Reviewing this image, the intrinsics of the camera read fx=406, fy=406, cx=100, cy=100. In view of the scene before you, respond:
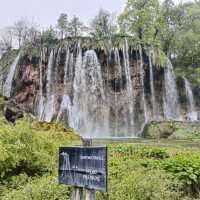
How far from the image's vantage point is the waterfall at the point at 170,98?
3550cm

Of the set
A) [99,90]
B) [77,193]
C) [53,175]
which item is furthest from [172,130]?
[77,193]

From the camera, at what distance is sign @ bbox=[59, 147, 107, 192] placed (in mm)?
4613

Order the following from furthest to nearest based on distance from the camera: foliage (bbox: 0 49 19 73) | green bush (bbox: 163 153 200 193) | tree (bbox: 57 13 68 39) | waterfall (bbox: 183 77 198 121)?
1. tree (bbox: 57 13 68 39)
2. foliage (bbox: 0 49 19 73)
3. waterfall (bbox: 183 77 198 121)
4. green bush (bbox: 163 153 200 193)

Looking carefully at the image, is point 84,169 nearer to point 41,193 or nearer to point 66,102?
point 41,193

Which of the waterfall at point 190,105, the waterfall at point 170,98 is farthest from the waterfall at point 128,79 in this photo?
the waterfall at point 190,105

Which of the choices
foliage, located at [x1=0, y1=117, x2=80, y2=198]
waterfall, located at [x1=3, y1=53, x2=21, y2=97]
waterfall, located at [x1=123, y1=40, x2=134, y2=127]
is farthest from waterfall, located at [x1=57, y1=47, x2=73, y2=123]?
foliage, located at [x1=0, y1=117, x2=80, y2=198]

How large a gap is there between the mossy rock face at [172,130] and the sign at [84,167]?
788 inches

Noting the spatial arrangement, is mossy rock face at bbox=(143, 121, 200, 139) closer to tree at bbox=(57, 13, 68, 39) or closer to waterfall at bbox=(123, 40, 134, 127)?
waterfall at bbox=(123, 40, 134, 127)

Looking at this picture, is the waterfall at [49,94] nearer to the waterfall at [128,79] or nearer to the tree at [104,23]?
the waterfall at [128,79]

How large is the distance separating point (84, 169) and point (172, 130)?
71.4 ft

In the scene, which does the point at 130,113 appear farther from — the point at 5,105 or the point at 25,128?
the point at 25,128

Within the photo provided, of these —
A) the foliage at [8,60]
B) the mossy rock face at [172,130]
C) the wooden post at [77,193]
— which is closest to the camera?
Result: the wooden post at [77,193]

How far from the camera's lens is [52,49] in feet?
112

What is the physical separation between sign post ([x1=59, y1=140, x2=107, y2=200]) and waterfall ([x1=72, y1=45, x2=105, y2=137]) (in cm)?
2721
